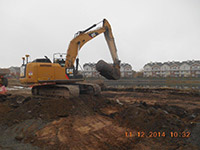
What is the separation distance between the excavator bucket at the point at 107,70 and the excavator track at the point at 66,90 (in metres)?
1.04

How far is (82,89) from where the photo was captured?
340 inches

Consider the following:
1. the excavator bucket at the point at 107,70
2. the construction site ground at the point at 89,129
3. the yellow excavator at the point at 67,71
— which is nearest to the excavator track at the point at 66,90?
the yellow excavator at the point at 67,71

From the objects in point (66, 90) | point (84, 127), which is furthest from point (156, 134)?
point (66, 90)

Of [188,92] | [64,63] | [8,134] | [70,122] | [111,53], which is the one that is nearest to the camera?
[8,134]

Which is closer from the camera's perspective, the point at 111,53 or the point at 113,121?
the point at 113,121

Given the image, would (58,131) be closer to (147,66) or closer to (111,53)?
(111,53)

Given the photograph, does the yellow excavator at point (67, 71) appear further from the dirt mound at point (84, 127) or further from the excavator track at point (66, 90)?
the dirt mound at point (84, 127)

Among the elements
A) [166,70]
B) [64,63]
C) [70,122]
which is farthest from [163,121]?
[166,70]

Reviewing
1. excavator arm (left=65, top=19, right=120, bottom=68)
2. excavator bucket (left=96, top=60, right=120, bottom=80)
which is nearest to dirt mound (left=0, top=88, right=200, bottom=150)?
excavator bucket (left=96, top=60, right=120, bottom=80)

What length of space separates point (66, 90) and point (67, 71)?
1.11m

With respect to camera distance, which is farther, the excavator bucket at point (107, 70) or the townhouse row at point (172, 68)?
the townhouse row at point (172, 68)

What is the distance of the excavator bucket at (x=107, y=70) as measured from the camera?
762 cm

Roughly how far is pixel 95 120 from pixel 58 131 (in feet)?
5.35

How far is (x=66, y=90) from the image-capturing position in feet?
24.1
